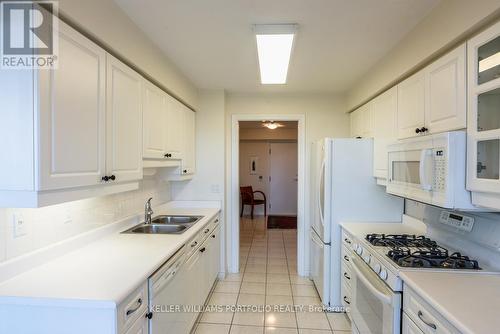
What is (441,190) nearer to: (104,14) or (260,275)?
(104,14)

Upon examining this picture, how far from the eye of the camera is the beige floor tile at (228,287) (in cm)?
338

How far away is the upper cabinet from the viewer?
1.64m

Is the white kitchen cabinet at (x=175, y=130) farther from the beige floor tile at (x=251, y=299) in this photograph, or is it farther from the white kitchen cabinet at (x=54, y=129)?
the beige floor tile at (x=251, y=299)

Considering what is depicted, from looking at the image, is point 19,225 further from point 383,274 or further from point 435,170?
point 435,170

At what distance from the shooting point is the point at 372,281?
1.92 meters

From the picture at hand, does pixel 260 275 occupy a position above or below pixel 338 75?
below

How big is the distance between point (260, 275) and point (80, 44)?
3.26m

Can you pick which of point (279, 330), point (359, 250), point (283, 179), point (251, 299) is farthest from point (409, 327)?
point (283, 179)

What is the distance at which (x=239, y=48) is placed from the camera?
94.2 inches

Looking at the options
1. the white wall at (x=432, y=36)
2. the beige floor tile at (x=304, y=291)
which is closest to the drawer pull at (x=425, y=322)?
the white wall at (x=432, y=36)

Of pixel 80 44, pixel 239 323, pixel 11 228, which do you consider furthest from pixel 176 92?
pixel 239 323

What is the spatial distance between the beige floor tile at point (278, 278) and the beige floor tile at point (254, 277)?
75 mm

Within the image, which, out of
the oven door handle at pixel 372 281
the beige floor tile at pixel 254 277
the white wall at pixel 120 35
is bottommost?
the beige floor tile at pixel 254 277

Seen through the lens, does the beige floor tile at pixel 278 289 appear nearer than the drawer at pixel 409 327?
No
